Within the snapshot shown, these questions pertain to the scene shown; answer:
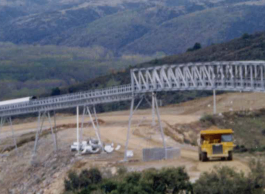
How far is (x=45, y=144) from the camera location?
5197 cm

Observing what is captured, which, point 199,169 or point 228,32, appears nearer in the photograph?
point 199,169

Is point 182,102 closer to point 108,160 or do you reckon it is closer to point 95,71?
point 108,160

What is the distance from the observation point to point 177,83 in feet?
125

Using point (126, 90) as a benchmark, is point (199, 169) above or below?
below

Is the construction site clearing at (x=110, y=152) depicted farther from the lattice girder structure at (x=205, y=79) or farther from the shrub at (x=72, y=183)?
the lattice girder structure at (x=205, y=79)

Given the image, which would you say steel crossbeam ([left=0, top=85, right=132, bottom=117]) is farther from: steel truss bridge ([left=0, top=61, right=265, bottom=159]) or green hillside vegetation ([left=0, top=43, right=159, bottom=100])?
green hillside vegetation ([left=0, top=43, right=159, bottom=100])

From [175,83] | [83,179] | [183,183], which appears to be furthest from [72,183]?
[175,83]

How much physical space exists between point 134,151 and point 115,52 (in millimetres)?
127531

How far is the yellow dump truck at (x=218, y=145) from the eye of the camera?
3528 cm

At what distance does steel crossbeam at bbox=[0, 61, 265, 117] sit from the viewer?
116 ft

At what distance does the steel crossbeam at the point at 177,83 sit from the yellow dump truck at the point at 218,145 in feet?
7.48

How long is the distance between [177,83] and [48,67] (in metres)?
96.4

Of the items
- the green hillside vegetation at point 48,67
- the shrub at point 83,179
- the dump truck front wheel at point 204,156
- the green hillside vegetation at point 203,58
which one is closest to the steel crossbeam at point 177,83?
the dump truck front wheel at point 204,156

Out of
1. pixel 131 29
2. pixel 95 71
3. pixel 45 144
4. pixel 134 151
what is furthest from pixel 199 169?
pixel 131 29
